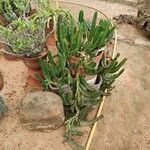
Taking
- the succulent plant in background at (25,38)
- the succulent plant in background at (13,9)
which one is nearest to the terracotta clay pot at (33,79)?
the succulent plant in background at (25,38)

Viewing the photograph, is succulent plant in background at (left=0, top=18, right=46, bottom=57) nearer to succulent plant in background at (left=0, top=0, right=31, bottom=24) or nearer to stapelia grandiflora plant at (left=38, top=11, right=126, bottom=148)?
stapelia grandiflora plant at (left=38, top=11, right=126, bottom=148)

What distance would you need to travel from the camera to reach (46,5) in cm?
381

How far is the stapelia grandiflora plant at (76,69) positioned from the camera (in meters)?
3.29

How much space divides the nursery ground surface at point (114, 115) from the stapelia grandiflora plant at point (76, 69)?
0.19 meters

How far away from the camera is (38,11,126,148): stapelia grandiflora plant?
3.29 meters

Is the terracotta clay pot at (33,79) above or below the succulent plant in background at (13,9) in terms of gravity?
below

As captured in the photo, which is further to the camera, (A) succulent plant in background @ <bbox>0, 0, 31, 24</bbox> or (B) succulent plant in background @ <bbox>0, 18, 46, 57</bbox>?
(A) succulent plant in background @ <bbox>0, 0, 31, 24</bbox>

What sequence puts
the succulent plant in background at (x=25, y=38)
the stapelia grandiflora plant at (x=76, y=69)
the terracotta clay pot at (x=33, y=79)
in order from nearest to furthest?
1. the stapelia grandiflora plant at (x=76, y=69)
2. the succulent plant in background at (x=25, y=38)
3. the terracotta clay pot at (x=33, y=79)

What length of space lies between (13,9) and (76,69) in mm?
1460

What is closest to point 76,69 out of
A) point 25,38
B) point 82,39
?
point 82,39

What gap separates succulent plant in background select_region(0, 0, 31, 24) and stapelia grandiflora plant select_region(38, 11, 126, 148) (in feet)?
2.55

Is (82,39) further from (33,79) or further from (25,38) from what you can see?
(33,79)

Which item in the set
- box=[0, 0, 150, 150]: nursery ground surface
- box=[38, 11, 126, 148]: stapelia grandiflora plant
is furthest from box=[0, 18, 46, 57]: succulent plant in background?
box=[0, 0, 150, 150]: nursery ground surface

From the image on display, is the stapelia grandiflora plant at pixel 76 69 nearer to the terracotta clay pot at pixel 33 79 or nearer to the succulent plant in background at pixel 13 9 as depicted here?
the terracotta clay pot at pixel 33 79
